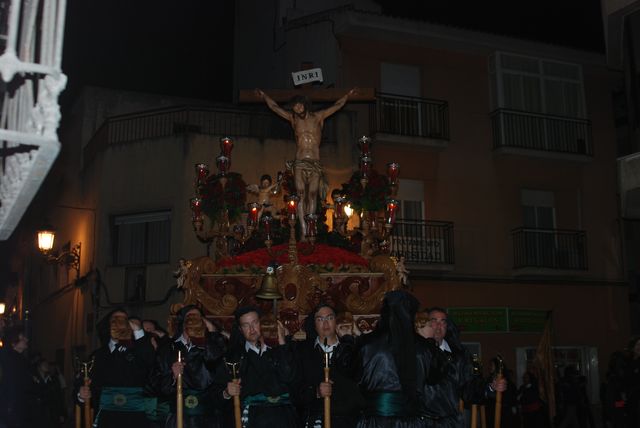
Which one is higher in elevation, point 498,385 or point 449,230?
point 449,230

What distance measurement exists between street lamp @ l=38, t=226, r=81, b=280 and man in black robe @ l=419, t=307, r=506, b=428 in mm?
11673

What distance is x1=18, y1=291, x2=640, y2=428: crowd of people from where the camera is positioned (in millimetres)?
6855

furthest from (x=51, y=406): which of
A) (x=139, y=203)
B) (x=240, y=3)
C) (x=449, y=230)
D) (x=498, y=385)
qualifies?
(x=240, y=3)

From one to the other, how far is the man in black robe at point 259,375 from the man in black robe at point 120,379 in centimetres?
158

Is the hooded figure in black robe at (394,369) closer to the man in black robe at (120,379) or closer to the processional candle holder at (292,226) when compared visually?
the man in black robe at (120,379)

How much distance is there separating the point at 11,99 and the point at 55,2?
0.53 m

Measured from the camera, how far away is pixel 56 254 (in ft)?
69.1

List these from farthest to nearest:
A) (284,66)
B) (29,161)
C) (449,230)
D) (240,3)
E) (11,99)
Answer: (240,3) < (284,66) < (449,230) < (11,99) < (29,161)

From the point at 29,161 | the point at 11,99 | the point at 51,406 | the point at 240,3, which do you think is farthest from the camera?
the point at 240,3

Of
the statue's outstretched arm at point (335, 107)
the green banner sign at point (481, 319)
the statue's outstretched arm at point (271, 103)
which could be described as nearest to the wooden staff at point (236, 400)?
the statue's outstretched arm at point (335, 107)

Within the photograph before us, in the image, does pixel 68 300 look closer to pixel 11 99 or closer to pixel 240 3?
pixel 240 3

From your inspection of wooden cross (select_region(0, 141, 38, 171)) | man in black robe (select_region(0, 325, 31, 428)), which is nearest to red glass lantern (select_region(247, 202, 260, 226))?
man in black robe (select_region(0, 325, 31, 428))

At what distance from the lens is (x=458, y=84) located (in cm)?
2145

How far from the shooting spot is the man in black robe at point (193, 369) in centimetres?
752
